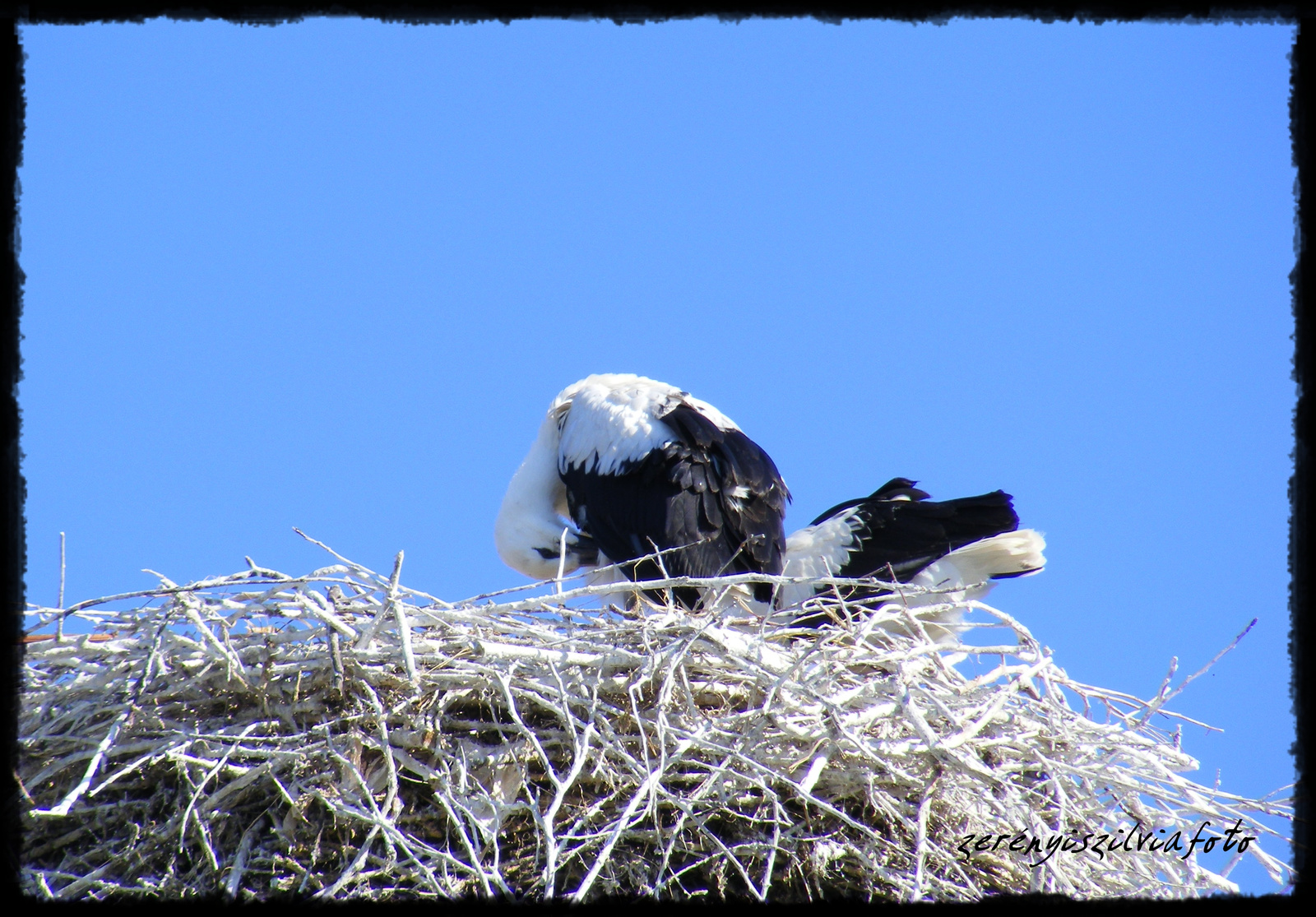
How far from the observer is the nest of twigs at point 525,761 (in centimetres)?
250

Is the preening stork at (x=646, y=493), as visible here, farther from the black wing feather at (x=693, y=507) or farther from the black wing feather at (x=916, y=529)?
the black wing feather at (x=916, y=529)

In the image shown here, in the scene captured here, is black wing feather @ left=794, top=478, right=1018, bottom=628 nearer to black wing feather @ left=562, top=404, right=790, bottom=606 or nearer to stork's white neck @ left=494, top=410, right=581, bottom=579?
black wing feather @ left=562, top=404, right=790, bottom=606

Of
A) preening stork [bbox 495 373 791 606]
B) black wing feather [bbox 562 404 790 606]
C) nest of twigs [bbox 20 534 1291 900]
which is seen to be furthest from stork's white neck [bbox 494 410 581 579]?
nest of twigs [bbox 20 534 1291 900]

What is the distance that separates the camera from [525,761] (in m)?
2.63

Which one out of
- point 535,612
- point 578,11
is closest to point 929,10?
point 578,11

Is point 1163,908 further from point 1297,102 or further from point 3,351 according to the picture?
point 3,351

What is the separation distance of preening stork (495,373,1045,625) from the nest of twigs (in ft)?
4.85

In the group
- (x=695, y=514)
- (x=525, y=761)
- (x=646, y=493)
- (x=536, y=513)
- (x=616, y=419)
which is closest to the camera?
(x=525, y=761)

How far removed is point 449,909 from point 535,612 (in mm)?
778

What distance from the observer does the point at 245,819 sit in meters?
2.60

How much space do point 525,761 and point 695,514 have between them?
6.32ft

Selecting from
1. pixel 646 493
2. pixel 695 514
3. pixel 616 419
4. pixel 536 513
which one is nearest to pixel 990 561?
pixel 695 514

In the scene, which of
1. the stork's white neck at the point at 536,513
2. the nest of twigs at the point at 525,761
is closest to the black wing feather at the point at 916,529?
the stork's white neck at the point at 536,513

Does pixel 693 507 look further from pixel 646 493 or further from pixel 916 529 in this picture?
pixel 916 529
